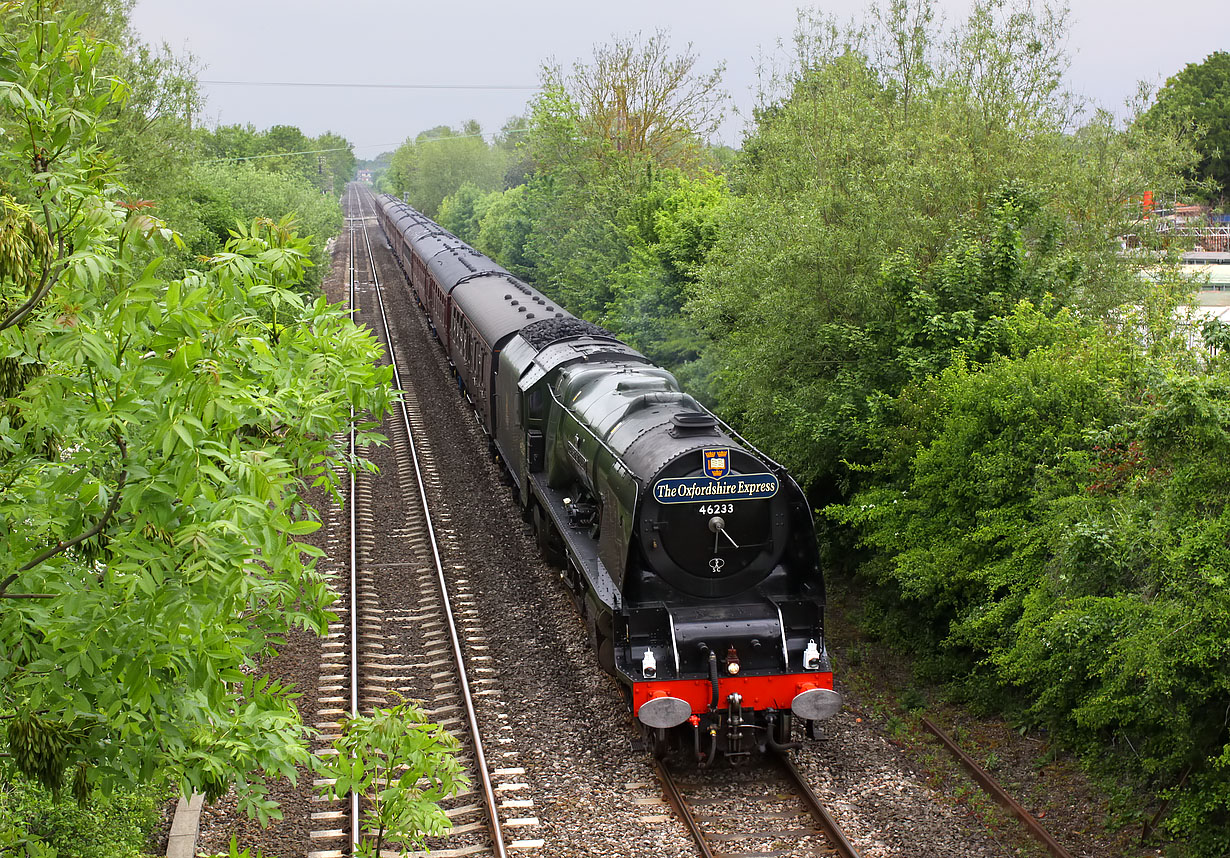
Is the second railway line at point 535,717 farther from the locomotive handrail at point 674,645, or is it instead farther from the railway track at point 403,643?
the locomotive handrail at point 674,645

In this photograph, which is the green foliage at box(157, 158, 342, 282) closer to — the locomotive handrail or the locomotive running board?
the locomotive running board

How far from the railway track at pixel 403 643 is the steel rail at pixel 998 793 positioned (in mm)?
5131

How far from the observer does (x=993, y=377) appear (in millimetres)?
12531

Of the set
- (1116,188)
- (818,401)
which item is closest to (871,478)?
(818,401)

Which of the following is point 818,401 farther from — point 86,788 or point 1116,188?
point 86,788

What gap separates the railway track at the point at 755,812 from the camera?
9523 millimetres

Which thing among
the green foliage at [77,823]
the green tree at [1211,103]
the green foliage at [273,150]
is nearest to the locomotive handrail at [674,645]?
the green foliage at [77,823]

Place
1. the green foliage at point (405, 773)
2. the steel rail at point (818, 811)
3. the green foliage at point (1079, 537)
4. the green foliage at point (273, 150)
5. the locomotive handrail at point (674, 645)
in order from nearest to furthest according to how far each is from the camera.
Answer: the green foliage at point (405, 773), the green foliage at point (1079, 537), the steel rail at point (818, 811), the locomotive handrail at point (674, 645), the green foliage at point (273, 150)

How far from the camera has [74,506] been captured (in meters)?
4.67

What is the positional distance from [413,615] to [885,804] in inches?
315

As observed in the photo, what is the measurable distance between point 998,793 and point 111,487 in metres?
9.42

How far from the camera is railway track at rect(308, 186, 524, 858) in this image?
999cm

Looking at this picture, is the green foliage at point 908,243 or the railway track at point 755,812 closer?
the railway track at point 755,812

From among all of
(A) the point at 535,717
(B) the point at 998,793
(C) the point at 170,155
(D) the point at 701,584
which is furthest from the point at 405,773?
(C) the point at 170,155
